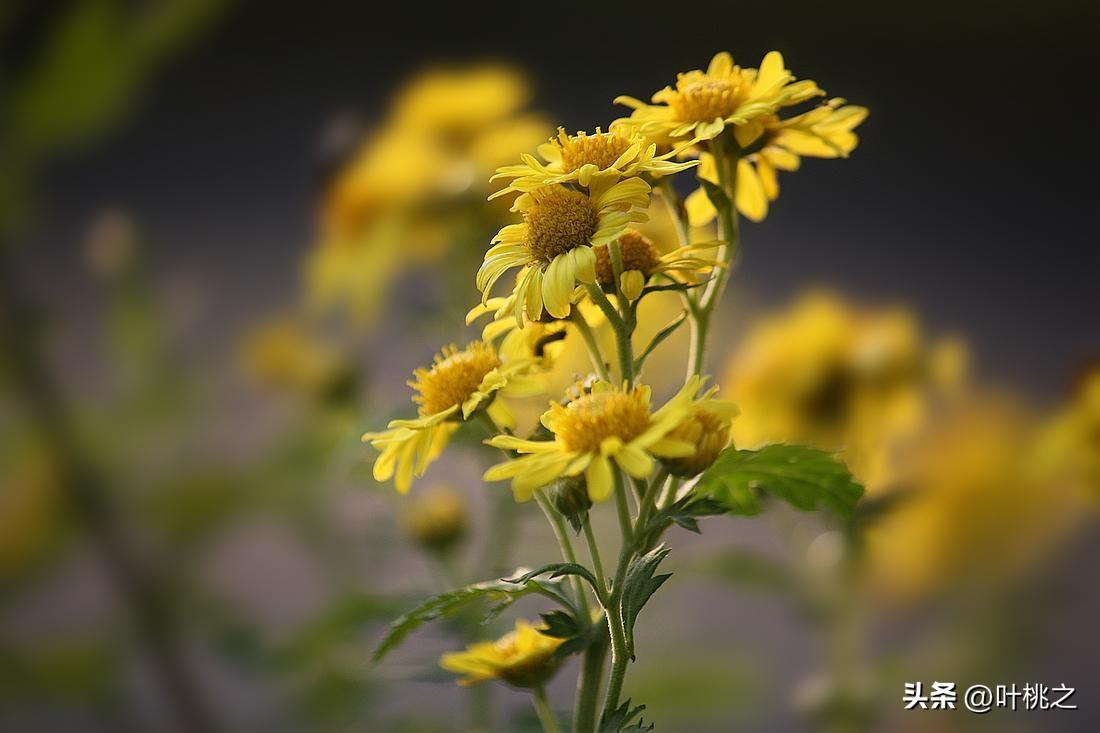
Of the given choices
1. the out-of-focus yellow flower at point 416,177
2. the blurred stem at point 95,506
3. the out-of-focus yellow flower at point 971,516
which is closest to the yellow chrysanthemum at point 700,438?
the out-of-focus yellow flower at point 416,177

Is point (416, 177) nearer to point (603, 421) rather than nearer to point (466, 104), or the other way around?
point (466, 104)

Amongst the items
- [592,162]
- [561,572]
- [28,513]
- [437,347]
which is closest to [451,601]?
[561,572]

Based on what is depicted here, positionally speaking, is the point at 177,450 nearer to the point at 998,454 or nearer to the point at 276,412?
the point at 276,412

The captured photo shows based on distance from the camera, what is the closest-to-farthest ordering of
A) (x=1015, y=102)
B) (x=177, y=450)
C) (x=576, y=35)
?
(x=177, y=450), (x=1015, y=102), (x=576, y=35)

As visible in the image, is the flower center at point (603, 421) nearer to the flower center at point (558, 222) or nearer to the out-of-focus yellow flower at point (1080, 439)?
the flower center at point (558, 222)

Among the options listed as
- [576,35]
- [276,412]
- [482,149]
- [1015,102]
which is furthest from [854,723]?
[576,35]

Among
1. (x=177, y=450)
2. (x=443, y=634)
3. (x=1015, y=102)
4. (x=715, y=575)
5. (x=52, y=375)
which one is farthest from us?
(x=1015, y=102)

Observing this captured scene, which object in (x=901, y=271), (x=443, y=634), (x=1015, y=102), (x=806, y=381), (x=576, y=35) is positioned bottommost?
(x=443, y=634)
